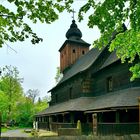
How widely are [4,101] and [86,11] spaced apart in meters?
52.4

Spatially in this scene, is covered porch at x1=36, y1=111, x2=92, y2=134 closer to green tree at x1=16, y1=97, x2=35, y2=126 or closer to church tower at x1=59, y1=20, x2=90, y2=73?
church tower at x1=59, y1=20, x2=90, y2=73

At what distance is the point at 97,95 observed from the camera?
3173cm

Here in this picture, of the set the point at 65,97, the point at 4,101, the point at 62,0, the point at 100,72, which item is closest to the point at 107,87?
the point at 100,72


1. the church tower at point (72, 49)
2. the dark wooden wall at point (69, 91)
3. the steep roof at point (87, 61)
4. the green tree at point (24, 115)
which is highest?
the church tower at point (72, 49)

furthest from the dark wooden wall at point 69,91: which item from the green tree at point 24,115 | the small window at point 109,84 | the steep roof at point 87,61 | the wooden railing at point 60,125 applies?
the green tree at point 24,115

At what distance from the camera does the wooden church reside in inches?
878

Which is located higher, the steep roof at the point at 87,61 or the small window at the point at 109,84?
the steep roof at the point at 87,61

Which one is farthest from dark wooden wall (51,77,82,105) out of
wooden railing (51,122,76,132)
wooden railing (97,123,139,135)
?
wooden railing (97,123,139,135)

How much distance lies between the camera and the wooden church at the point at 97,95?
2231cm

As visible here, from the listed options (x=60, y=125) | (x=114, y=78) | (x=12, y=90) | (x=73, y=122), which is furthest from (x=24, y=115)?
(x=114, y=78)

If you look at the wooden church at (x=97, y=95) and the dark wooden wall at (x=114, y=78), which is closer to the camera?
the wooden church at (x=97, y=95)

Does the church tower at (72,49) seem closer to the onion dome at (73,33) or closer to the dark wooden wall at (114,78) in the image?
the onion dome at (73,33)

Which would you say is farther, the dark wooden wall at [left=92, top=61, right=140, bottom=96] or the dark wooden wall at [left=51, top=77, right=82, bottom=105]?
the dark wooden wall at [left=51, top=77, right=82, bottom=105]

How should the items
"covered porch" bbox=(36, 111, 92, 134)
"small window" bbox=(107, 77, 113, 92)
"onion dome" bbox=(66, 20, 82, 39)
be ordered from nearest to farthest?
"covered porch" bbox=(36, 111, 92, 134)
"small window" bbox=(107, 77, 113, 92)
"onion dome" bbox=(66, 20, 82, 39)
